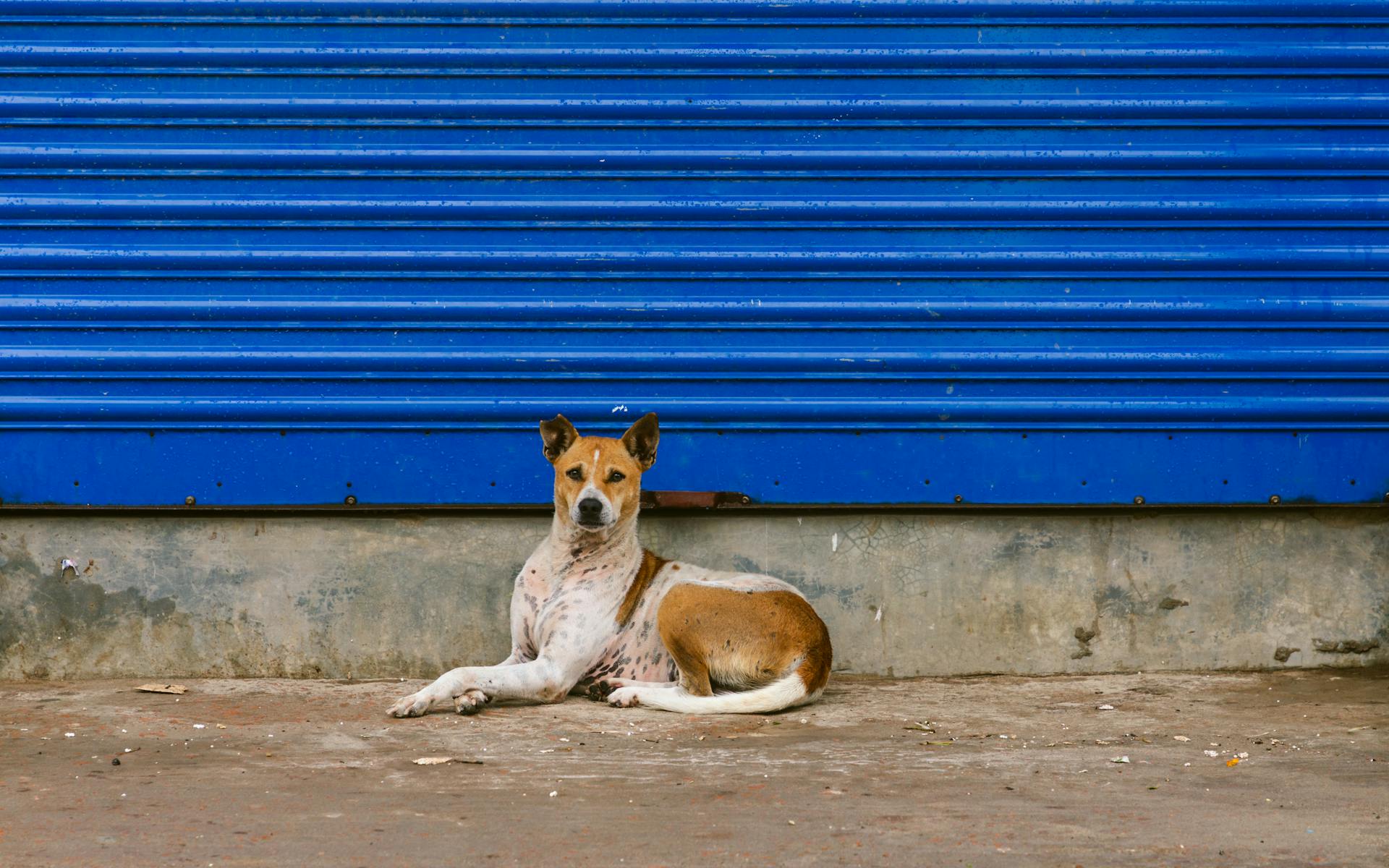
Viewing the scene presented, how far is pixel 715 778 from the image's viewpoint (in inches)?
171

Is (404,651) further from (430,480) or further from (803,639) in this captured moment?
(803,639)

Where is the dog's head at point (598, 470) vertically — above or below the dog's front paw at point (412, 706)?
above

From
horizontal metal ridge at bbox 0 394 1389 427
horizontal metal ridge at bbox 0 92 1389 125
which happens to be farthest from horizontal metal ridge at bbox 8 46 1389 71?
horizontal metal ridge at bbox 0 394 1389 427

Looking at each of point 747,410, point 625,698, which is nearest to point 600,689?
point 625,698

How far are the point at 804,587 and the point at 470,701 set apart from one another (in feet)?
5.59

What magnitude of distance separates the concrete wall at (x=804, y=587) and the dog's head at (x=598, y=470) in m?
0.47

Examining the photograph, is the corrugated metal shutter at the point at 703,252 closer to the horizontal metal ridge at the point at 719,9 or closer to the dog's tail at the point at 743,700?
the horizontal metal ridge at the point at 719,9

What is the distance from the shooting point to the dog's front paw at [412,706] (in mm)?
5277

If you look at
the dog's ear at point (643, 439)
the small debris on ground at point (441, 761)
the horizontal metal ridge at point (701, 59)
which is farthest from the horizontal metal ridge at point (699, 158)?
the small debris on ground at point (441, 761)

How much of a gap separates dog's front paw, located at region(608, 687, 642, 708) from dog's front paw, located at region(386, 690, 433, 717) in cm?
76

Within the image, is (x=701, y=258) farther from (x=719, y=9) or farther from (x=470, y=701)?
(x=470, y=701)

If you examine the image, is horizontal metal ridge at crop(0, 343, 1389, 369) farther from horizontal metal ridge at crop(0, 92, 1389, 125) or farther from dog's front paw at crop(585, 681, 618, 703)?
dog's front paw at crop(585, 681, 618, 703)

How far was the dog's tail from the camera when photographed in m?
5.38

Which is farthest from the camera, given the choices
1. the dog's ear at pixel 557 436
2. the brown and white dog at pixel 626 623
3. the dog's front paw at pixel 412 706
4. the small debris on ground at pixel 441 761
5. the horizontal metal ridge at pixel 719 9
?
the horizontal metal ridge at pixel 719 9
